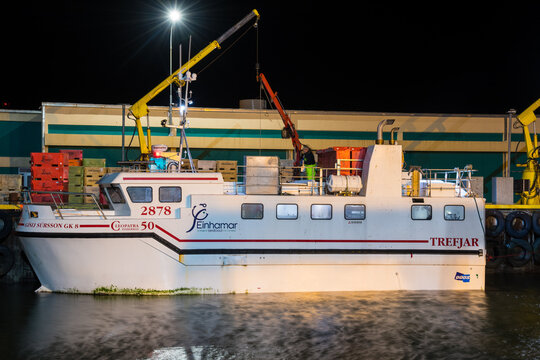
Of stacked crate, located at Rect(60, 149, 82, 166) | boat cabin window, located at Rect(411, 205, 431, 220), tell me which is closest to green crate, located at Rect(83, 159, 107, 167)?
stacked crate, located at Rect(60, 149, 82, 166)

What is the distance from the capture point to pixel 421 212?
54.1ft

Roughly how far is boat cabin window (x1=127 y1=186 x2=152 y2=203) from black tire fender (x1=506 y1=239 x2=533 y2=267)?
13.3 meters

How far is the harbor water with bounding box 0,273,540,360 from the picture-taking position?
12.0m

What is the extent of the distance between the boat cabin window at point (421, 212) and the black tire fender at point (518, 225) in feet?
21.8

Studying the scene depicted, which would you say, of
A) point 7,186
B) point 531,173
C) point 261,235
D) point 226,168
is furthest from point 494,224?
point 7,186

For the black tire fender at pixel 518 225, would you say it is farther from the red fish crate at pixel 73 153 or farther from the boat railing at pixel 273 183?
the red fish crate at pixel 73 153

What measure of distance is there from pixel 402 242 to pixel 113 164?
1776 centimetres

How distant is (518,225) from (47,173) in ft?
62.0

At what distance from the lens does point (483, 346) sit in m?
12.6

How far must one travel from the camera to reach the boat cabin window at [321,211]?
16.0m

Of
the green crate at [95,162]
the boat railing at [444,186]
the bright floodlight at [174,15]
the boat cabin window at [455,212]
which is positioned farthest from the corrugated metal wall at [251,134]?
the boat cabin window at [455,212]

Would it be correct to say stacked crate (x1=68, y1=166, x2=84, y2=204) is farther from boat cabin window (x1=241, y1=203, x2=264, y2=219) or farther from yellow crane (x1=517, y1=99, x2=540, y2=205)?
yellow crane (x1=517, y1=99, x2=540, y2=205)

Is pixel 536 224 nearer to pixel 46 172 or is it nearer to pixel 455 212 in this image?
pixel 455 212

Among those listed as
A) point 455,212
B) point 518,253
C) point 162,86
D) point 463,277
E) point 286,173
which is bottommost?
point 463,277
